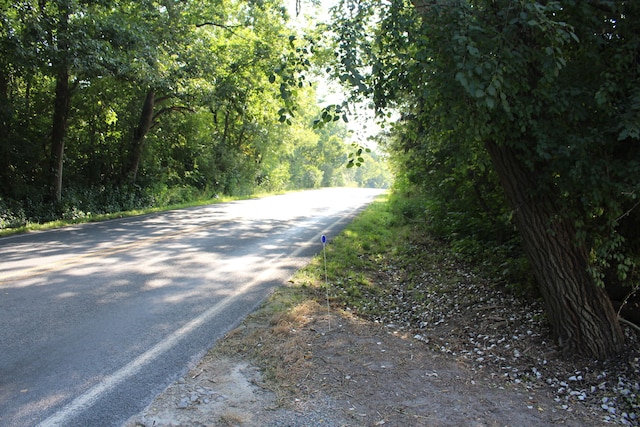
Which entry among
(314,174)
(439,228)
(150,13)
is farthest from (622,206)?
(314,174)

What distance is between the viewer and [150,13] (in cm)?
1523

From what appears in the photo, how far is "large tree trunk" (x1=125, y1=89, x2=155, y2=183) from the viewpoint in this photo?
20.7m

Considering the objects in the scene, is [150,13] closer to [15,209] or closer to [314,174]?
[15,209]

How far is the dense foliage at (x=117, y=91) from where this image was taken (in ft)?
38.6

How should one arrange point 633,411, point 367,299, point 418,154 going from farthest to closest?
1. point 418,154
2. point 367,299
3. point 633,411

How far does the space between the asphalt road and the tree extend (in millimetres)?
3158

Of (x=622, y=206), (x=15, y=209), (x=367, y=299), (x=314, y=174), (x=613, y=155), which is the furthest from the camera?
(x=314, y=174)

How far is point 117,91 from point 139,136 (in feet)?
7.27

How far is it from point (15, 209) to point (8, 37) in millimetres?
6068

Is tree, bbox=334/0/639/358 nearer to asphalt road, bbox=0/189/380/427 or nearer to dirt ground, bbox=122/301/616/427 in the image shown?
dirt ground, bbox=122/301/616/427

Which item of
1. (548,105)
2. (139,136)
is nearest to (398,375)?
(548,105)

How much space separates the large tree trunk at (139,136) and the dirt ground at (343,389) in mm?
18349

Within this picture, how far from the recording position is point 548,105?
388cm

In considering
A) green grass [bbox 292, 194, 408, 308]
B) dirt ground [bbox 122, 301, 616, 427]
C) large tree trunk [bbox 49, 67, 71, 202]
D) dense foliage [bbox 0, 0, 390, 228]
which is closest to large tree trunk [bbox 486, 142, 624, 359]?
dirt ground [bbox 122, 301, 616, 427]
